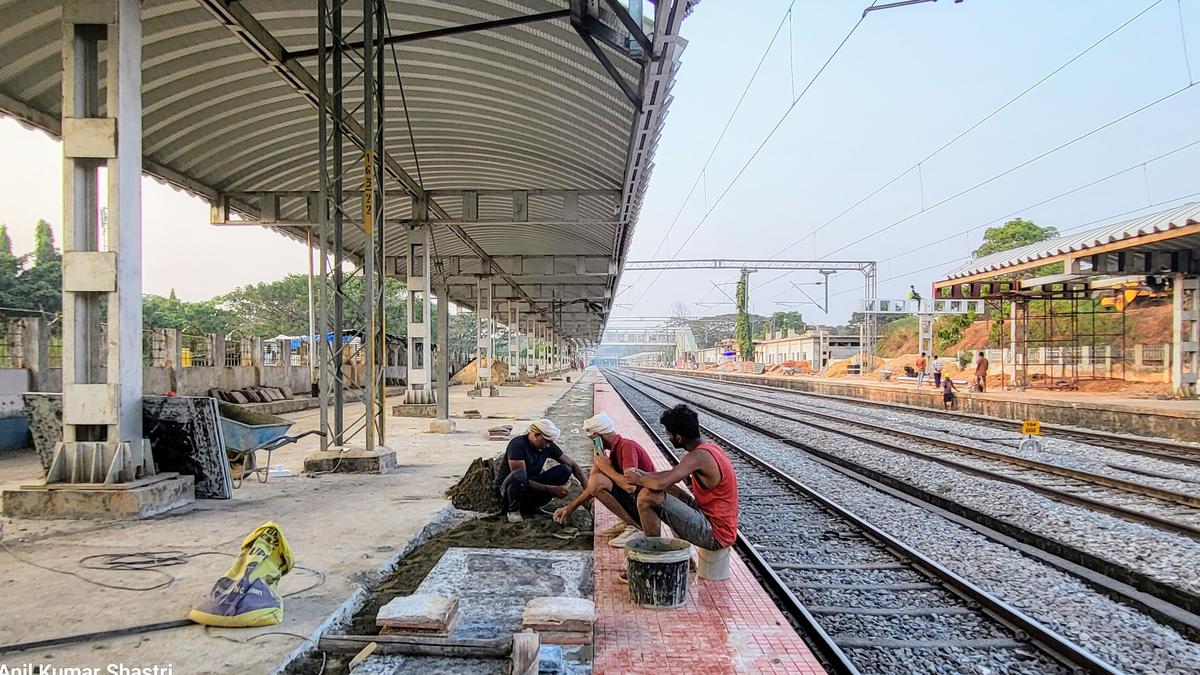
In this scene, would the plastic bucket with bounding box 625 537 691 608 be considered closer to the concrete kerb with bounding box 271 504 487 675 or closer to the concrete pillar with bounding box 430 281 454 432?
the concrete kerb with bounding box 271 504 487 675

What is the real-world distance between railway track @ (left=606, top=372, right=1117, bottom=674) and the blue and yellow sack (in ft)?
9.85

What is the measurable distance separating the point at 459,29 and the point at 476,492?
5.30 metres

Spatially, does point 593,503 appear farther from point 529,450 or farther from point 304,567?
point 304,567

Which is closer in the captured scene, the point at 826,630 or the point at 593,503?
the point at 826,630

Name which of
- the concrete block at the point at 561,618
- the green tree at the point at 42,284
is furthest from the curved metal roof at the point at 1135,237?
the green tree at the point at 42,284

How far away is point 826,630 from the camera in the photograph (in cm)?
451

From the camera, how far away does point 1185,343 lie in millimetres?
19188

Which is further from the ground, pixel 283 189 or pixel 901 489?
pixel 283 189

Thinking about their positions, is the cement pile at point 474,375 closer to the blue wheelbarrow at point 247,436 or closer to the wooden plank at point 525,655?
the blue wheelbarrow at point 247,436

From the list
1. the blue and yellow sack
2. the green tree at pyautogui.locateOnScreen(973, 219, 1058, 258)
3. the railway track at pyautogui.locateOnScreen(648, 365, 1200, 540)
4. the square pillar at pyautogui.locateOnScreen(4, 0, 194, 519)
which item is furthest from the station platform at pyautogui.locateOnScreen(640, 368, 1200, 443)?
the green tree at pyautogui.locateOnScreen(973, 219, 1058, 258)

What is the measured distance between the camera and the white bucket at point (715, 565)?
4531 millimetres

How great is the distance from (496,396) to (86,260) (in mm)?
20696

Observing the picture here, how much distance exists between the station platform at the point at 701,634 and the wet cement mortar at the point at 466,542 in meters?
0.74

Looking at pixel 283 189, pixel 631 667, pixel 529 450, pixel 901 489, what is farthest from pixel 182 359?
pixel 631 667
